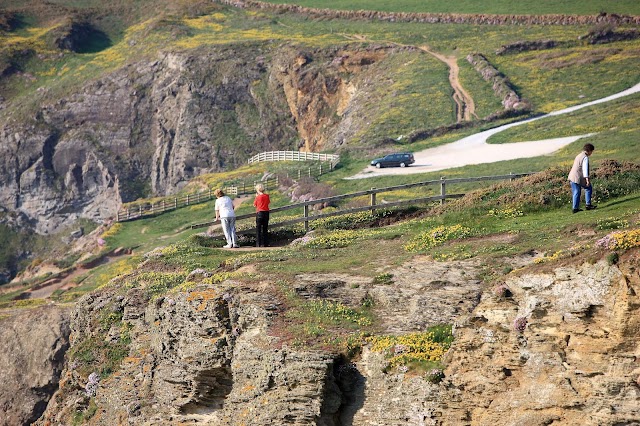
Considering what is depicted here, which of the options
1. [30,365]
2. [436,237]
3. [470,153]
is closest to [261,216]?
[436,237]

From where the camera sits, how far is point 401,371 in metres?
23.8

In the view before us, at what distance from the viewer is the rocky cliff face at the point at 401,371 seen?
69.3 ft

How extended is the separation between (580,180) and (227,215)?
11663 mm

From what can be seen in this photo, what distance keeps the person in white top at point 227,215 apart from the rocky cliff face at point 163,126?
203 ft

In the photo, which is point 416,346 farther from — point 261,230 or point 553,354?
point 261,230

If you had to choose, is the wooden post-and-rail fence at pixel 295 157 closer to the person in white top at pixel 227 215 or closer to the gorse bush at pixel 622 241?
the person in white top at pixel 227 215

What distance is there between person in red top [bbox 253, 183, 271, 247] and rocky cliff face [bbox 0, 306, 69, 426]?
985cm

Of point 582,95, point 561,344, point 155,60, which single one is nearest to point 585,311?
point 561,344

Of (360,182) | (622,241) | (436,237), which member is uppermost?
(622,241)

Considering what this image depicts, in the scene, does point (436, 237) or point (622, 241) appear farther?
point (436, 237)

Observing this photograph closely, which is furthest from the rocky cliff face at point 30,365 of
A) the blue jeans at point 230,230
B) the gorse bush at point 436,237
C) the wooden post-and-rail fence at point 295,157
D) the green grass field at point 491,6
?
the green grass field at point 491,6

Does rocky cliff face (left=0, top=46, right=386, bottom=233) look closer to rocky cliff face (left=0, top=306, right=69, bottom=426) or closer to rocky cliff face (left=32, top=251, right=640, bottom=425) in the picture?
rocky cliff face (left=0, top=306, right=69, bottom=426)

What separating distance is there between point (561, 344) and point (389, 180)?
4014 cm

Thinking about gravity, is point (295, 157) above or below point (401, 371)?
below
